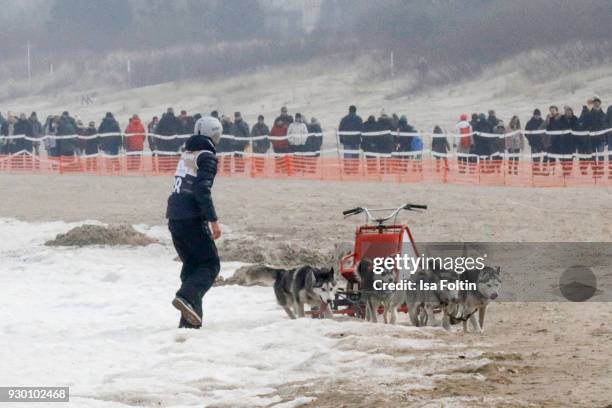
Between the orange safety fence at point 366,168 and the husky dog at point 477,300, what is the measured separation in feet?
48.5

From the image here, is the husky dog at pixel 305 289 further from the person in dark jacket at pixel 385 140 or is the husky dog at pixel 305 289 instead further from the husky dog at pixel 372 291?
the person in dark jacket at pixel 385 140

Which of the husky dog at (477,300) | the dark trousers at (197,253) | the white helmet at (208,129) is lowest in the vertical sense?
the husky dog at (477,300)

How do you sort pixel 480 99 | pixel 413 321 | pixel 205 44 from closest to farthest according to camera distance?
pixel 413 321, pixel 480 99, pixel 205 44

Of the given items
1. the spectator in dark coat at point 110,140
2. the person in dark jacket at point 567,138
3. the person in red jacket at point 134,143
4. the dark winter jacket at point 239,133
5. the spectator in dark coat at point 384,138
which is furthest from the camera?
the spectator in dark coat at point 110,140

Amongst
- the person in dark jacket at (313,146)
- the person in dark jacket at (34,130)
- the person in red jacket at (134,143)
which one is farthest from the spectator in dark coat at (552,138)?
the person in dark jacket at (34,130)

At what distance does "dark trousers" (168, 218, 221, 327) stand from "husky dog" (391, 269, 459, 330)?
147cm

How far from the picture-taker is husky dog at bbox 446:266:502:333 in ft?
35.5

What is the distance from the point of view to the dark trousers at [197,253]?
11000 mm

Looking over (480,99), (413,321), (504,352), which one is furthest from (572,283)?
(480,99)

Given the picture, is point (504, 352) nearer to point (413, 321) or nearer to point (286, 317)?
point (413, 321)

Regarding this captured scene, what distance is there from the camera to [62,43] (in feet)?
249

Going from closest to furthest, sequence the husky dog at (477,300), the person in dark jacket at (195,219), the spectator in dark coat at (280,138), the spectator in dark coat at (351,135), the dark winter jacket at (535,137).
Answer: the husky dog at (477,300) → the person in dark jacket at (195,219) → the dark winter jacket at (535,137) → the spectator in dark coat at (351,135) → the spectator in dark coat at (280,138)

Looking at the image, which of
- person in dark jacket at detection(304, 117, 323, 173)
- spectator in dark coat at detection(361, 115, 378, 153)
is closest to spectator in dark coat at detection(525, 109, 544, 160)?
spectator in dark coat at detection(361, 115, 378, 153)

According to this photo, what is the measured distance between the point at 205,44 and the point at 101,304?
56481 mm
